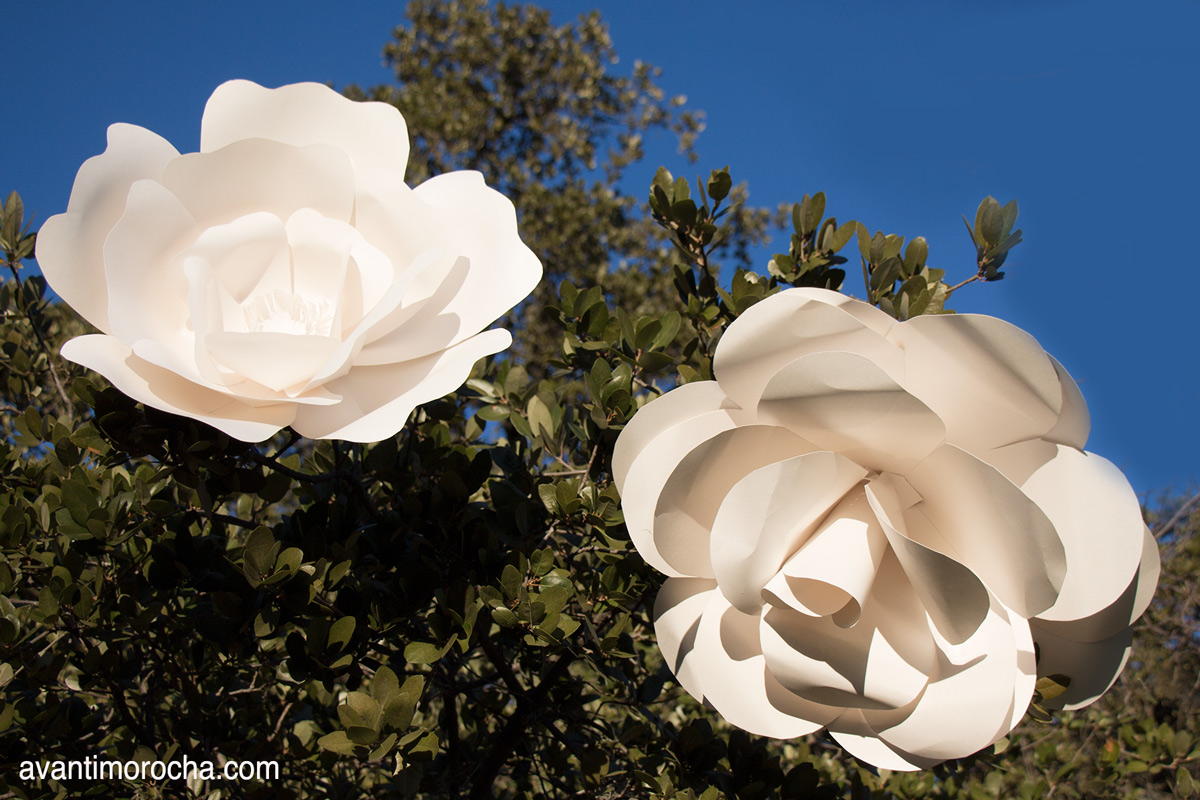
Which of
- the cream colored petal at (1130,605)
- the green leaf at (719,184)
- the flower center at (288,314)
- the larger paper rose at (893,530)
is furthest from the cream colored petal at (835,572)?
the green leaf at (719,184)

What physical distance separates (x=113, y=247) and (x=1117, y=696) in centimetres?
603

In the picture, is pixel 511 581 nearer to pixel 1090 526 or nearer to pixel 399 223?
pixel 399 223

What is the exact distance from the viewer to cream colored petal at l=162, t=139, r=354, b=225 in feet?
3.26

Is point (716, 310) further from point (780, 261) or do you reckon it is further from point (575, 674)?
point (575, 674)

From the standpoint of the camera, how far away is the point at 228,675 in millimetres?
1641

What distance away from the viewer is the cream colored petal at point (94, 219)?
2.98 feet

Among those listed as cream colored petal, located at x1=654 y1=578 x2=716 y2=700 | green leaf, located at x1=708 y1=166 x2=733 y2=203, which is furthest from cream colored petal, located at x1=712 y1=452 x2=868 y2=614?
green leaf, located at x1=708 y1=166 x2=733 y2=203

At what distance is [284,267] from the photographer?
1060 mm

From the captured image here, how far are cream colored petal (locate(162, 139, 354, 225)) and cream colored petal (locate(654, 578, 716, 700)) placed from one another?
2.17 feet

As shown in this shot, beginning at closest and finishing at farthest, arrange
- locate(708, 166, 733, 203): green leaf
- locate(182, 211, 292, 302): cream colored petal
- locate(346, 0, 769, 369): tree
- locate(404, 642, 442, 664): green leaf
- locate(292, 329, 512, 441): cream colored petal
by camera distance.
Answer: locate(292, 329, 512, 441): cream colored petal < locate(182, 211, 292, 302): cream colored petal < locate(404, 642, 442, 664): green leaf < locate(708, 166, 733, 203): green leaf < locate(346, 0, 769, 369): tree

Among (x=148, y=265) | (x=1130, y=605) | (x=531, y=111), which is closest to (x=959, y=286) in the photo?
(x=1130, y=605)

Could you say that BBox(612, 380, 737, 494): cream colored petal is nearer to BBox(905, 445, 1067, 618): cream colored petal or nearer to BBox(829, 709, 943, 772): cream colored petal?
BBox(905, 445, 1067, 618): cream colored petal

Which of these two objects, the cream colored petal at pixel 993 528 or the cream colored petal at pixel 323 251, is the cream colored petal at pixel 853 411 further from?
the cream colored petal at pixel 323 251

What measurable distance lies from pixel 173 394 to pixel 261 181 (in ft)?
1.03
